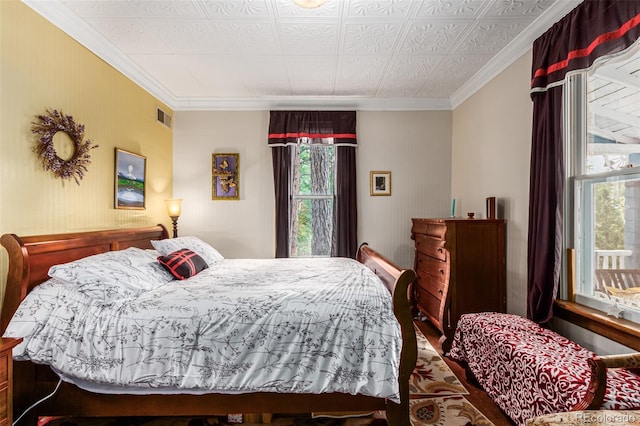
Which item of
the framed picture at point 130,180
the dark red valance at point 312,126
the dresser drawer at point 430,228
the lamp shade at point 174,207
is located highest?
the dark red valance at point 312,126

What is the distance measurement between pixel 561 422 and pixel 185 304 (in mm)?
1828

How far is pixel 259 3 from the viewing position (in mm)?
2355

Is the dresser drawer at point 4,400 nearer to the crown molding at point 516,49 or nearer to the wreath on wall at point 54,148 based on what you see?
the wreath on wall at point 54,148

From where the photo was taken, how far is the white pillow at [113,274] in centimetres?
195

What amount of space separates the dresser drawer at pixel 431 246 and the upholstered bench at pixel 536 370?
0.70 meters

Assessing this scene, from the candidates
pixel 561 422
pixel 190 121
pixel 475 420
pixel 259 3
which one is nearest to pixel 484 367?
pixel 475 420

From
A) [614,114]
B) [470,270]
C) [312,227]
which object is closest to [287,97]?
[312,227]

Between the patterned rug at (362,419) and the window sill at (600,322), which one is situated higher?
the window sill at (600,322)

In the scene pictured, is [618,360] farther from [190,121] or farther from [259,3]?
[190,121]

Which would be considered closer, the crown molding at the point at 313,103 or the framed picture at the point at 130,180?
the framed picture at the point at 130,180

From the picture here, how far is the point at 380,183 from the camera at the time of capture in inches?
175

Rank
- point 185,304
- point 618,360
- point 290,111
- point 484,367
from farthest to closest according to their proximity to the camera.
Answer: point 290,111, point 484,367, point 185,304, point 618,360

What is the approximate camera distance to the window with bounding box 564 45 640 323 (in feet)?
6.59

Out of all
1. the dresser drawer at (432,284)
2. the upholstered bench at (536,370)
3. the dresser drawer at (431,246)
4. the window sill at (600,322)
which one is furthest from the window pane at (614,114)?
the dresser drawer at (432,284)
